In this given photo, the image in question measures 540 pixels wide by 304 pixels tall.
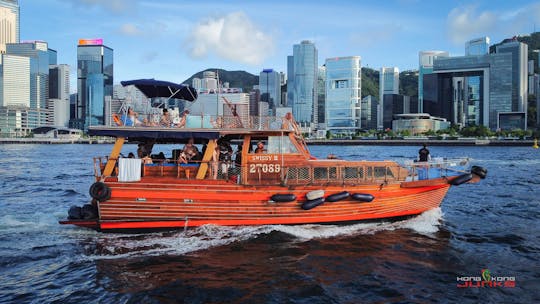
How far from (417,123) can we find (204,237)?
538 feet

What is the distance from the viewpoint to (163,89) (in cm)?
1441

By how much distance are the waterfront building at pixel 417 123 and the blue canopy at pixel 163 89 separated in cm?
15529

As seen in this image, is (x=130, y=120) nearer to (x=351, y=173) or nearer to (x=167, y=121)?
(x=167, y=121)

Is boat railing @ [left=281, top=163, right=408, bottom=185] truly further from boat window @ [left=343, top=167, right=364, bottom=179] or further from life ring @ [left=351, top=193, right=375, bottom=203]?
life ring @ [left=351, top=193, right=375, bottom=203]

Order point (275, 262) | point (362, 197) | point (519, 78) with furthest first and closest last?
1. point (519, 78)
2. point (362, 197)
3. point (275, 262)

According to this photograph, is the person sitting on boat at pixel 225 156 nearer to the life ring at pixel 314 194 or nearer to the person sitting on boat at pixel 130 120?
the life ring at pixel 314 194

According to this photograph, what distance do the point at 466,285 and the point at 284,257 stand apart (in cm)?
447

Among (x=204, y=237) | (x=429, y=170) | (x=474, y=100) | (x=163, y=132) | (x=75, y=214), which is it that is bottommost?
(x=204, y=237)

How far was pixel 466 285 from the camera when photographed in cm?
964

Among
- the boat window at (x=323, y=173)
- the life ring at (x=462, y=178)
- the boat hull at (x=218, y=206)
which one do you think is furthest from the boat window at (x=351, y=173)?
the life ring at (x=462, y=178)

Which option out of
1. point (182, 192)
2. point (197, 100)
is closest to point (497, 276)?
point (182, 192)

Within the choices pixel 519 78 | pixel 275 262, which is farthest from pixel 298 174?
pixel 519 78

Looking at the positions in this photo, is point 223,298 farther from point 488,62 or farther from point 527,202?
point 488,62

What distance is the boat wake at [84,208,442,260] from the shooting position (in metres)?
11.7
